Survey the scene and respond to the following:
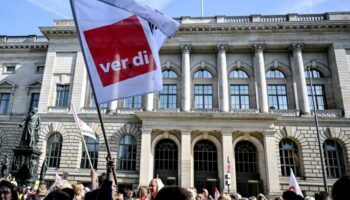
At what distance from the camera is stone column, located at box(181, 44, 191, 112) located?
27016 mm

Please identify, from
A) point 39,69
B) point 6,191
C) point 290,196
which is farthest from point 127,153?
point 6,191

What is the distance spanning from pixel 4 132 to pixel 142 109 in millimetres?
14895

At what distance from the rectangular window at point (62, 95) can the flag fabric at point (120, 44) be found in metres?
25.2

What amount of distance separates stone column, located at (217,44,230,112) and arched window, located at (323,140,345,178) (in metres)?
9.30

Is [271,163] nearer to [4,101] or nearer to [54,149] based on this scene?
[54,149]

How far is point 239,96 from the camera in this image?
27797 mm

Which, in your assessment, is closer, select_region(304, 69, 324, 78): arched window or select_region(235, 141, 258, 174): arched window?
select_region(235, 141, 258, 174): arched window

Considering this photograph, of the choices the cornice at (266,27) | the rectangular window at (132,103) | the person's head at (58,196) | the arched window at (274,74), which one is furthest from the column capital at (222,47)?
the person's head at (58,196)

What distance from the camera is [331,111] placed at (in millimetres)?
25625

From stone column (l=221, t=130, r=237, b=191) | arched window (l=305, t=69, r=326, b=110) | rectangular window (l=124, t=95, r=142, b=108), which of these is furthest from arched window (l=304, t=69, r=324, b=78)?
rectangular window (l=124, t=95, r=142, b=108)

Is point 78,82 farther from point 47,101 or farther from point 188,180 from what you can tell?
point 188,180

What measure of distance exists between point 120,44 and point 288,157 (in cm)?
2366

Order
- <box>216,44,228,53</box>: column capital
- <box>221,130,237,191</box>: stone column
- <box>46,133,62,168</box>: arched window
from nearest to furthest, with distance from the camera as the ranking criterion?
<box>221,130,237,191</box>: stone column < <box>46,133,62,168</box>: arched window < <box>216,44,228,53</box>: column capital

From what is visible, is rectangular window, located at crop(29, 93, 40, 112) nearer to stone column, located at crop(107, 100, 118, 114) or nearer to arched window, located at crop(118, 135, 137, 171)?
stone column, located at crop(107, 100, 118, 114)
